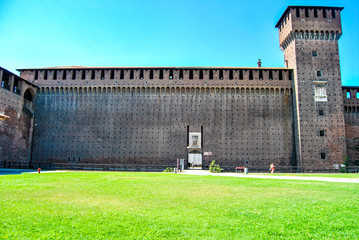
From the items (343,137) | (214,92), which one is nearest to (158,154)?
(214,92)

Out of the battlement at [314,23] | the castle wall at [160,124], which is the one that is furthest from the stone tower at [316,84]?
the castle wall at [160,124]

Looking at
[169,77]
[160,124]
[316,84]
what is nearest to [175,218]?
[160,124]

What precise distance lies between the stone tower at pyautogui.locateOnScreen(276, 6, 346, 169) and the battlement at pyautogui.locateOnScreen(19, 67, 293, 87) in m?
1.85

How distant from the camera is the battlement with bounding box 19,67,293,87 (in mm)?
26688

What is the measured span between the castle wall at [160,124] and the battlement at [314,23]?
5752 millimetres

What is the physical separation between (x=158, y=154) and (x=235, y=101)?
8.98 meters

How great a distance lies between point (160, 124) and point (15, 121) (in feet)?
43.0

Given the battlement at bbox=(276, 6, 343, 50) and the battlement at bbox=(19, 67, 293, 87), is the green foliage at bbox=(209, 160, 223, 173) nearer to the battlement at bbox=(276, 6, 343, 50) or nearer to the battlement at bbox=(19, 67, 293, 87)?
the battlement at bbox=(19, 67, 293, 87)

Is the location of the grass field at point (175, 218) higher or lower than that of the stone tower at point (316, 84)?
lower

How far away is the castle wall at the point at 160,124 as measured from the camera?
25672 millimetres

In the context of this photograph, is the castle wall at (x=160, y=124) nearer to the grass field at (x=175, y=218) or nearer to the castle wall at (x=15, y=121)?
the castle wall at (x=15, y=121)

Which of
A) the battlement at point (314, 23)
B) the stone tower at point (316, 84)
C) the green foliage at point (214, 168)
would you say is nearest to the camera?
the green foliage at point (214, 168)

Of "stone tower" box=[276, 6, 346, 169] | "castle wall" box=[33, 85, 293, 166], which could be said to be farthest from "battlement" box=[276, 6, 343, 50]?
"castle wall" box=[33, 85, 293, 166]

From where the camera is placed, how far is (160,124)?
2631 cm
